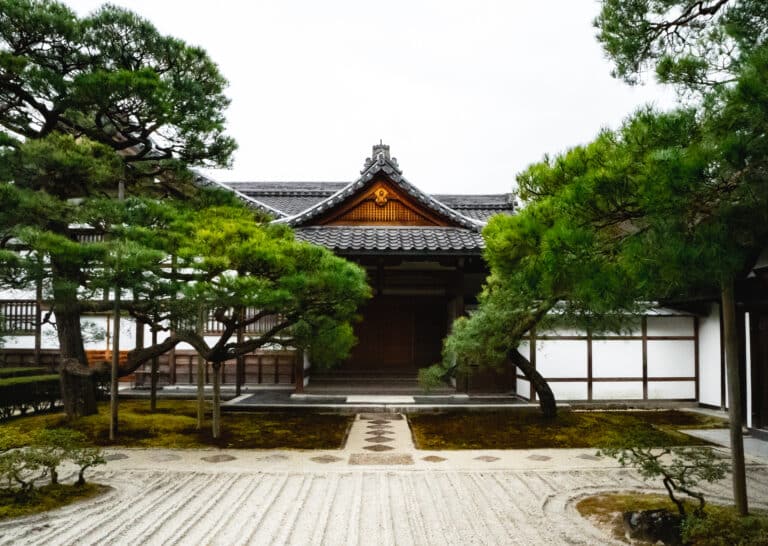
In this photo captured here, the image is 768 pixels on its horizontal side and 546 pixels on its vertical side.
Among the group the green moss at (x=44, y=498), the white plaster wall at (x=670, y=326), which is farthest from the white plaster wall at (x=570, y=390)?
the green moss at (x=44, y=498)

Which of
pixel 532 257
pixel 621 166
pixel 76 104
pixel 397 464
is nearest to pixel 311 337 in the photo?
pixel 397 464

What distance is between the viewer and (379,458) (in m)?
8.19

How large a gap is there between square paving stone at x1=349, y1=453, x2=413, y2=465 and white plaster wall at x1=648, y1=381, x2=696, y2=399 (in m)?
8.11

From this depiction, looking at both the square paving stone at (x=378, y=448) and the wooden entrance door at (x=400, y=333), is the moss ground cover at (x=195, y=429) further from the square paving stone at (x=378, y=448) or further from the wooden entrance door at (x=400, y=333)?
the wooden entrance door at (x=400, y=333)

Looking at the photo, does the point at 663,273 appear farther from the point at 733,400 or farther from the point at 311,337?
the point at 311,337

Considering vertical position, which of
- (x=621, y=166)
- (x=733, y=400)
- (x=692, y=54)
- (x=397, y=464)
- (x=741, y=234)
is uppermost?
(x=692, y=54)

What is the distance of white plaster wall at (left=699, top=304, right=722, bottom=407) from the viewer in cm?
1256

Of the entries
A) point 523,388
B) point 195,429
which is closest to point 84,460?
point 195,429

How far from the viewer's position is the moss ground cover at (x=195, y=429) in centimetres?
903

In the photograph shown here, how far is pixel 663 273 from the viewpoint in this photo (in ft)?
12.3

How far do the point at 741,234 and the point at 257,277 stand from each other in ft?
21.2

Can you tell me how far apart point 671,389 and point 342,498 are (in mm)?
10484

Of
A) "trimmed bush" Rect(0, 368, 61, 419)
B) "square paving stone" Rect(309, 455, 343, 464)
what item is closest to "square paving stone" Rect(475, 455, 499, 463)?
"square paving stone" Rect(309, 455, 343, 464)

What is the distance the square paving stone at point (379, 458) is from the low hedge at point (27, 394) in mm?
7918
